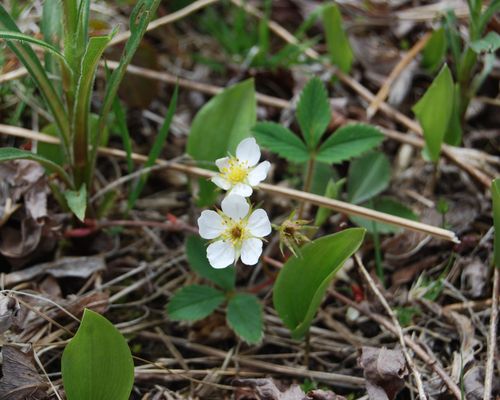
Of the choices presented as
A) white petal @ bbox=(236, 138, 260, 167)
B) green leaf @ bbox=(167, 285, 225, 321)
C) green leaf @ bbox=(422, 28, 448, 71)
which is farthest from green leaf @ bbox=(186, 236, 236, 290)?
green leaf @ bbox=(422, 28, 448, 71)

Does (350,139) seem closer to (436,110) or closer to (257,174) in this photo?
(436,110)

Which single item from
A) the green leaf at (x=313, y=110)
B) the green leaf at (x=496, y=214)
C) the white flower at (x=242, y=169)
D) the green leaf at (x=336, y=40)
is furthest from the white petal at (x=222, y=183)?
the green leaf at (x=336, y=40)

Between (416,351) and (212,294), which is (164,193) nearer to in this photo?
(212,294)

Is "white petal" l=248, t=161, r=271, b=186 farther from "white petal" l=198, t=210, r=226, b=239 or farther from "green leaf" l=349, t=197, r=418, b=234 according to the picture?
"green leaf" l=349, t=197, r=418, b=234

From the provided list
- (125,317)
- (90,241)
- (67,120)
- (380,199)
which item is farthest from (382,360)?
(67,120)

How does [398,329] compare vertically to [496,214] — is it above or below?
below

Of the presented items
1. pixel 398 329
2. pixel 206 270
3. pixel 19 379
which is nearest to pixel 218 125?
pixel 206 270
